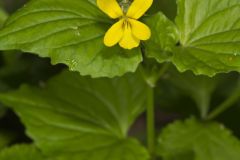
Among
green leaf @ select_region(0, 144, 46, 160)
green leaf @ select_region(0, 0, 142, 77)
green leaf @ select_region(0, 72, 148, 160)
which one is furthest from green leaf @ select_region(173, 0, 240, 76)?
green leaf @ select_region(0, 144, 46, 160)

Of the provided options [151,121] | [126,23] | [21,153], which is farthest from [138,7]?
[21,153]

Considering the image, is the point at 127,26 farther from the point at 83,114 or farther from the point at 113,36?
the point at 83,114

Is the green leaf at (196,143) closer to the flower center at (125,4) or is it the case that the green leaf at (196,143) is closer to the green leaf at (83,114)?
the green leaf at (83,114)

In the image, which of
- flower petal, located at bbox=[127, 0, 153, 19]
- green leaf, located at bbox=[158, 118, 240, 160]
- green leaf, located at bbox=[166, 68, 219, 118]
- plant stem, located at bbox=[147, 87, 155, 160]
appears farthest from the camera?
green leaf, located at bbox=[166, 68, 219, 118]

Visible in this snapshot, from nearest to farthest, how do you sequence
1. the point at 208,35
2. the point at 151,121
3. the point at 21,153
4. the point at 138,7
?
1. the point at 138,7
2. the point at 208,35
3. the point at 151,121
4. the point at 21,153

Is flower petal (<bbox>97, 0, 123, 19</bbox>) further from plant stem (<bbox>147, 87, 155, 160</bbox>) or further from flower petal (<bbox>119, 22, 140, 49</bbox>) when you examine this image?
plant stem (<bbox>147, 87, 155, 160</bbox>)

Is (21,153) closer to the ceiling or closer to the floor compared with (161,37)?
closer to the floor
